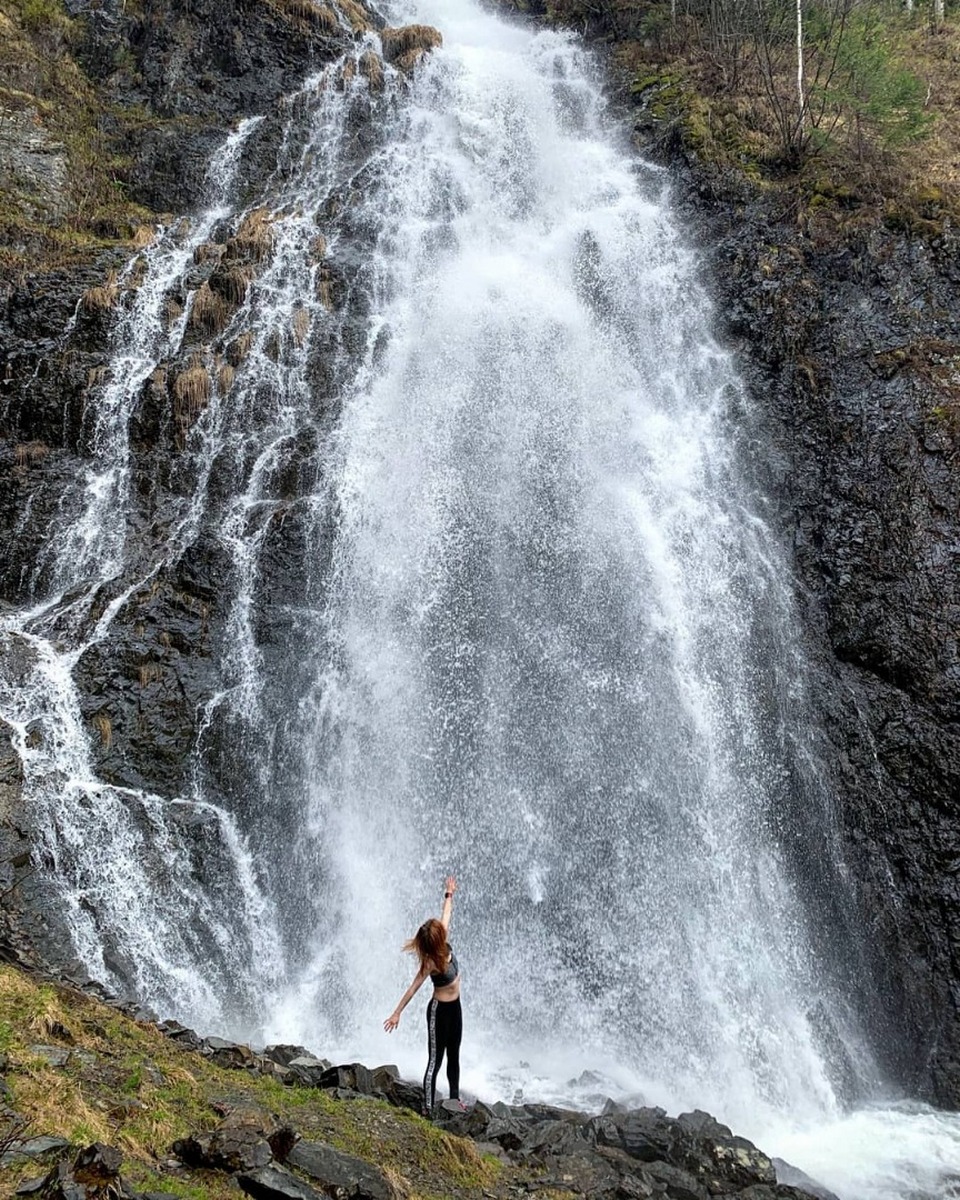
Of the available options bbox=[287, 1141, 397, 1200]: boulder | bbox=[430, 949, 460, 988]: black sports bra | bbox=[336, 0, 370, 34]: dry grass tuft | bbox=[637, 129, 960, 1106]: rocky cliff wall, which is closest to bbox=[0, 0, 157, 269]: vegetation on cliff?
bbox=[336, 0, 370, 34]: dry grass tuft

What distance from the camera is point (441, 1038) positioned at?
688 centimetres

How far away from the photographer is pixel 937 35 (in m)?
29.0

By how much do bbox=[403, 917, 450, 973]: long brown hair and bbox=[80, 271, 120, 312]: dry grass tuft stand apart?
16562mm

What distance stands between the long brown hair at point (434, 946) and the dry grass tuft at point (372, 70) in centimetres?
2722

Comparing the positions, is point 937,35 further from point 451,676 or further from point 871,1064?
point 871,1064

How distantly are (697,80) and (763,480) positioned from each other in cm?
1755

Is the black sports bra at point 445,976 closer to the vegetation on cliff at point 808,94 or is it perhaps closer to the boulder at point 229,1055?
the boulder at point 229,1055

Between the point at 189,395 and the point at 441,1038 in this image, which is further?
the point at 189,395

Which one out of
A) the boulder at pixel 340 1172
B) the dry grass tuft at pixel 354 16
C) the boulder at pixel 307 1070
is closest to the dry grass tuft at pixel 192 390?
the boulder at pixel 307 1070

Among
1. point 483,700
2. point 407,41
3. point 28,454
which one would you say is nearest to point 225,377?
point 28,454

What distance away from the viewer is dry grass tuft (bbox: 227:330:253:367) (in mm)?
17578

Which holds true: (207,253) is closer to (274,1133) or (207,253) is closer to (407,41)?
(407,41)

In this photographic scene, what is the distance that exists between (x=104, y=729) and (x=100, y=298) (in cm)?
1056

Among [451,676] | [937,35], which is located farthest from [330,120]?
[937,35]
